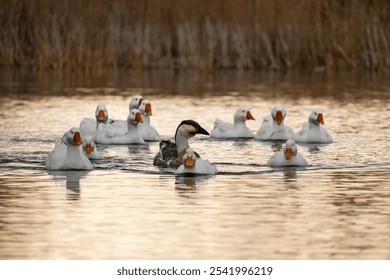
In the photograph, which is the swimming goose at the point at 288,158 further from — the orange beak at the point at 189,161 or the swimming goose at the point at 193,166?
the orange beak at the point at 189,161

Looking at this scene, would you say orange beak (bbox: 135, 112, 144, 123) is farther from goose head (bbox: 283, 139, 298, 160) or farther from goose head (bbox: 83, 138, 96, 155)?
goose head (bbox: 283, 139, 298, 160)

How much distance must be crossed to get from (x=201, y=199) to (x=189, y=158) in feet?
5.52

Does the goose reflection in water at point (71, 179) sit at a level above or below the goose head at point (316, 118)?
below

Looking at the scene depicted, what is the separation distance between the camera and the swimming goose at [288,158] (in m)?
14.6

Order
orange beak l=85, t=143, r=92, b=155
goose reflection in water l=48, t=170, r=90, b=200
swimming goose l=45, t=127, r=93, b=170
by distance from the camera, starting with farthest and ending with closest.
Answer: orange beak l=85, t=143, r=92, b=155, swimming goose l=45, t=127, r=93, b=170, goose reflection in water l=48, t=170, r=90, b=200

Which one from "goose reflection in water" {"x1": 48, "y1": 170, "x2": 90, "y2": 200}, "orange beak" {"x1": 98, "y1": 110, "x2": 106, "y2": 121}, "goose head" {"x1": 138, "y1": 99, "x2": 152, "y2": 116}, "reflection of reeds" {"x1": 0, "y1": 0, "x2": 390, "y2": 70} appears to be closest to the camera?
"goose reflection in water" {"x1": 48, "y1": 170, "x2": 90, "y2": 200}

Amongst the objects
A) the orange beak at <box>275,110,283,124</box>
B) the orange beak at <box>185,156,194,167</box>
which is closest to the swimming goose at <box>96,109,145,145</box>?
the orange beak at <box>275,110,283,124</box>

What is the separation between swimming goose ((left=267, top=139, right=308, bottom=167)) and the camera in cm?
1464

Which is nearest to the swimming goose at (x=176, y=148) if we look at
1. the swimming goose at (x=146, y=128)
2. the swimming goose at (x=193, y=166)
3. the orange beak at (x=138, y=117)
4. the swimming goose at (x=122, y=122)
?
the swimming goose at (x=193, y=166)

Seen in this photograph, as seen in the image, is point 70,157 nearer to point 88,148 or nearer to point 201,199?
point 88,148

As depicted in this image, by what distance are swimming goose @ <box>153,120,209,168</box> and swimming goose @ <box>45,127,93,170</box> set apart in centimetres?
93

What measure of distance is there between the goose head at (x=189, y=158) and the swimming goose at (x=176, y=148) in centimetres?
87

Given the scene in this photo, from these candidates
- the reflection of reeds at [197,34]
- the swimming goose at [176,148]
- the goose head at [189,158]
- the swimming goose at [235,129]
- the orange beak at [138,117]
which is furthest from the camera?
the reflection of reeds at [197,34]
